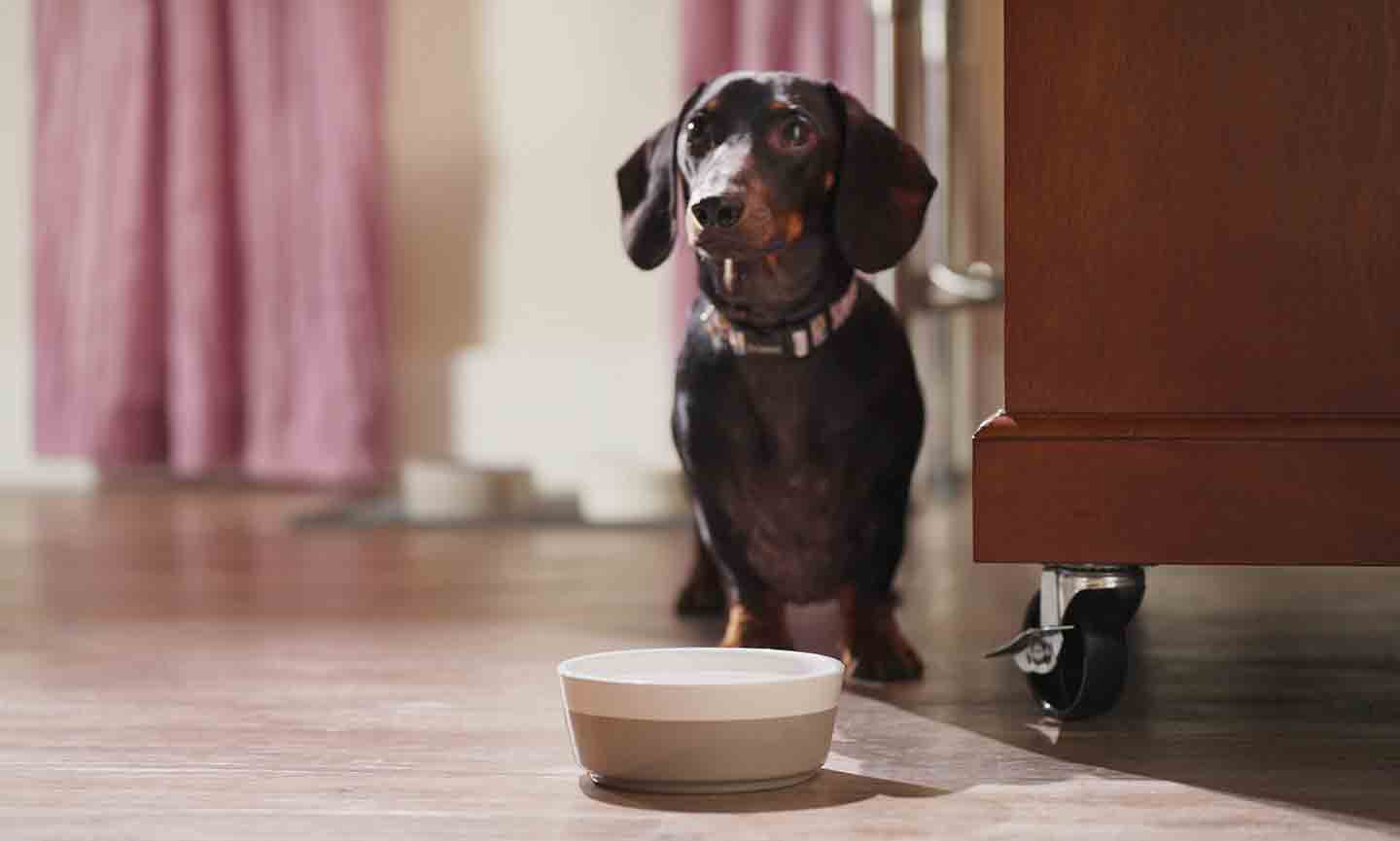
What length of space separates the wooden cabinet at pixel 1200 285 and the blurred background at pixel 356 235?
7.08 feet

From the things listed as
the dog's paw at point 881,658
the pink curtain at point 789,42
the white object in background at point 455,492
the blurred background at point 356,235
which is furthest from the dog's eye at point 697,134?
the blurred background at point 356,235

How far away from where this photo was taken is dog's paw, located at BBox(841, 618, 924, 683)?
1298 mm

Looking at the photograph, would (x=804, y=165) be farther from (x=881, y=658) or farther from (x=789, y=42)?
(x=789, y=42)

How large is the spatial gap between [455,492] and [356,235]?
2.79 feet

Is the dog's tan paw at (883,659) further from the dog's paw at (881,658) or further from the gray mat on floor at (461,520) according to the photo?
the gray mat on floor at (461,520)

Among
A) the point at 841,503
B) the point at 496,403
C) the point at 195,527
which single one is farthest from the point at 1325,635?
the point at 496,403

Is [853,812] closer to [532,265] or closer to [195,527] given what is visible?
[195,527]

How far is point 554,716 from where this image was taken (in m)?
1.17

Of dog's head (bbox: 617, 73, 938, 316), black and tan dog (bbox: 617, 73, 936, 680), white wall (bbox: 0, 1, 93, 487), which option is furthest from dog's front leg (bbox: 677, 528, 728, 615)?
white wall (bbox: 0, 1, 93, 487)

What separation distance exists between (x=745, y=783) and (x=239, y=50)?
284 centimetres

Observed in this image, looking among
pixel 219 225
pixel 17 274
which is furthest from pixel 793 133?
pixel 17 274

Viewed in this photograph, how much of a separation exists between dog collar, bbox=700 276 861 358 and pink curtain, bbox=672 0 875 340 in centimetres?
181

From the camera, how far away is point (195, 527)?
2.71 m

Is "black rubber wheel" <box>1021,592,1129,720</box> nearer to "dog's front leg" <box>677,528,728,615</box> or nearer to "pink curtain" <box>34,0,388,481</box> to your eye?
"dog's front leg" <box>677,528,728,615</box>
